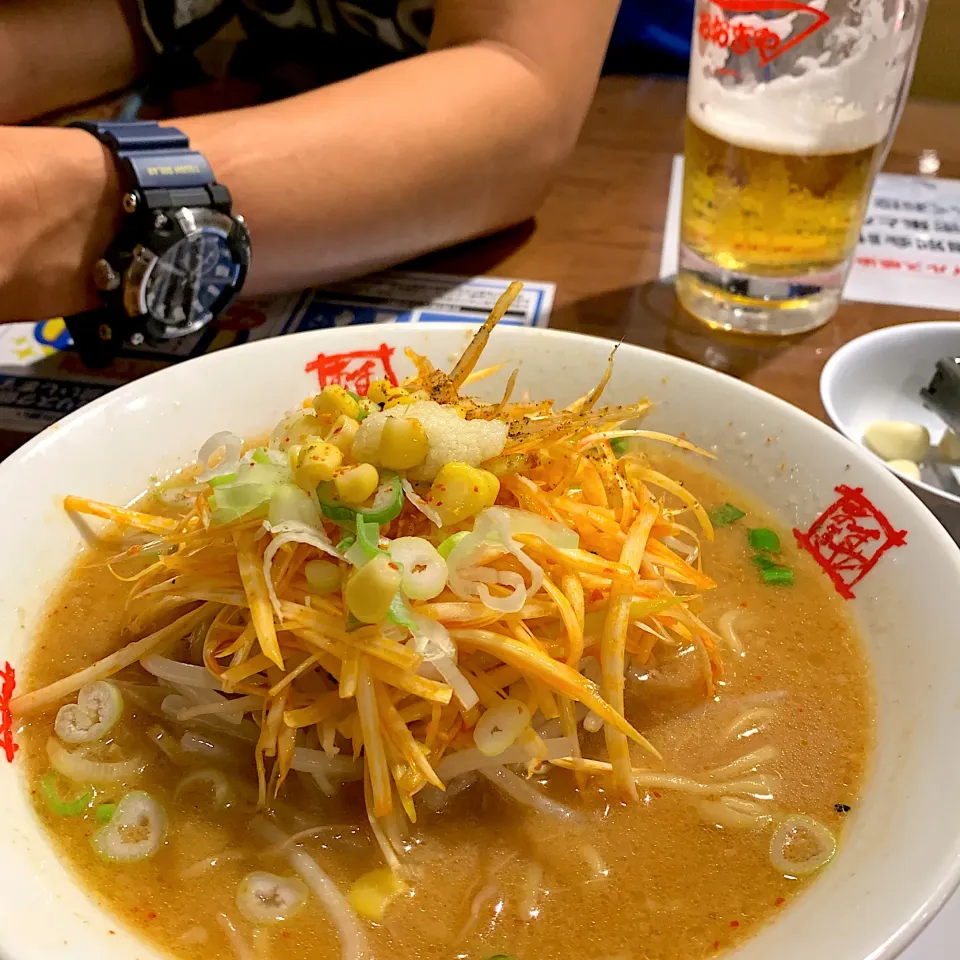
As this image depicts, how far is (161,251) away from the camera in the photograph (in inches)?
57.1

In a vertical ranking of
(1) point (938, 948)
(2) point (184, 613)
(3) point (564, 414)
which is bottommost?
(1) point (938, 948)

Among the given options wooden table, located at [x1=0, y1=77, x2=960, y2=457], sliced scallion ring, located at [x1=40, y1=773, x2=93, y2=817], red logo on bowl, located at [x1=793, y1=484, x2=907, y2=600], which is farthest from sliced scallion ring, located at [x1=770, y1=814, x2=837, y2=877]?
wooden table, located at [x1=0, y1=77, x2=960, y2=457]

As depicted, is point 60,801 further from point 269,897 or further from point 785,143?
point 785,143

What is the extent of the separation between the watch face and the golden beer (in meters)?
0.88

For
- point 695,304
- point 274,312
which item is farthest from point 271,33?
point 695,304

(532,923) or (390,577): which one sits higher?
(390,577)

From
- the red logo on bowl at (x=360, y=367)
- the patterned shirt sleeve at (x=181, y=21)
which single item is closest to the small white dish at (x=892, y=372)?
the red logo on bowl at (x=360, y=367)

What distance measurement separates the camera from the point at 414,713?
2.84 ft

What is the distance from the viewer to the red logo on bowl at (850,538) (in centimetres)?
106

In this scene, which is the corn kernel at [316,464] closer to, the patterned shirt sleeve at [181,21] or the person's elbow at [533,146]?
the person's elbow at [533,146]

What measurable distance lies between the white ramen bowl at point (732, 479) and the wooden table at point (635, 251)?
A: 0.33 metres

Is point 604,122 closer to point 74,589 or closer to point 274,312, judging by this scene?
point 274,312

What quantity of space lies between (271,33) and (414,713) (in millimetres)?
2346

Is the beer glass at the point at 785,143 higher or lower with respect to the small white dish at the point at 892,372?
higher
